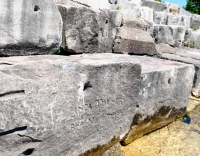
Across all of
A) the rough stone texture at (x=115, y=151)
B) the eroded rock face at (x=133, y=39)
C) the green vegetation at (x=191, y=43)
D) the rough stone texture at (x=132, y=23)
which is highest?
the rough stone texture at (x=132, y=23)

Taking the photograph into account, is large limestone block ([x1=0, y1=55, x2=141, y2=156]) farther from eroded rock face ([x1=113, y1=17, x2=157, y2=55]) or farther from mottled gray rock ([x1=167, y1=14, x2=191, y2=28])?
mottled gray rock ([x1=167, y1=14, x2=191, y2=28])

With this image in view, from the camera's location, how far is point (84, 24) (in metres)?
2.48

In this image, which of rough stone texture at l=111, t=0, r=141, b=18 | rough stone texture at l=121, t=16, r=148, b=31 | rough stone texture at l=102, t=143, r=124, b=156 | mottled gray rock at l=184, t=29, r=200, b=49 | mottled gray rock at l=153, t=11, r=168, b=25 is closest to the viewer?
rough stone texture at l=102, t=143, r=124, b=156

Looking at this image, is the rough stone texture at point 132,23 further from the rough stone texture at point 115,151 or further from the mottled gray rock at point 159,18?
the mottled gray rock at point 159,18

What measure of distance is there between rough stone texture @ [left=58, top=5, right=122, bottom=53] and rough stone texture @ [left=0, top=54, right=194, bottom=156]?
381mm

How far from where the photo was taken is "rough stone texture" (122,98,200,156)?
2.58 meters

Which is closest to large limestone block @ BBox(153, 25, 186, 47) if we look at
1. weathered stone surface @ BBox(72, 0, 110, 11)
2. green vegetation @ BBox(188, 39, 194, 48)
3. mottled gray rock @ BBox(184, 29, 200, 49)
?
mottled gray rock @ BBox(184, 29, 200, 49)

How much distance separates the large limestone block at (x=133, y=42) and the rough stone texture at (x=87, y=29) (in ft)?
0.38

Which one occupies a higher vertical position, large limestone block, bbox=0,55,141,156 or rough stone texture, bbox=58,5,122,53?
rough stone texture, bbox=58,5,122,53

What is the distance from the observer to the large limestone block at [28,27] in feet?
5.77

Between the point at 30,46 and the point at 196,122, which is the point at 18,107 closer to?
the point at 30,46

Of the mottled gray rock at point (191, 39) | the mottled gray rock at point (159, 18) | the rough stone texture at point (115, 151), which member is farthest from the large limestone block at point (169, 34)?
the rough stone texture at point (115, 151)

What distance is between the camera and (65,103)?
1808mm

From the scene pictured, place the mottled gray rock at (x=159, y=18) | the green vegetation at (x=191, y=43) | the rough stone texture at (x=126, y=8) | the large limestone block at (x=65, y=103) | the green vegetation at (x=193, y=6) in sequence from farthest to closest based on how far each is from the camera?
the green vegetation at (x=193, y=6)
the mottled gray rock at (x=159, y=18)
the green vegetation at (x=191, y=43)
the rough stone texture at (x=126, y=8)
the large limestone block at (x=65, y=103)
